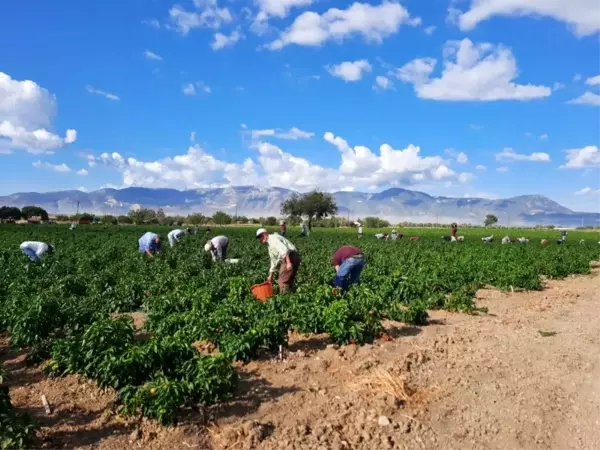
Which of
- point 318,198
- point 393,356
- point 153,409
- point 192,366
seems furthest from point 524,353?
point 318,198

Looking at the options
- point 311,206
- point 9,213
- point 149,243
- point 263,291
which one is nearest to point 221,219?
point 311,206

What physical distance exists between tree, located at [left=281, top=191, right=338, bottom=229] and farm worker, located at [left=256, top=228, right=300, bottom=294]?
92.9m

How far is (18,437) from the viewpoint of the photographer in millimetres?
4305

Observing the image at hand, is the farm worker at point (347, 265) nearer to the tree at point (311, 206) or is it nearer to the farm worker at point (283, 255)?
the farm worker at point (283, 255)

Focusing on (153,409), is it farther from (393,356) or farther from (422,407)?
(393,356)

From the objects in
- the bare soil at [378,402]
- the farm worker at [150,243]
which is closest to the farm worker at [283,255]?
the bare soil at [378,402]

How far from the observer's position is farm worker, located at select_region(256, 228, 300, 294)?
10.4 meters

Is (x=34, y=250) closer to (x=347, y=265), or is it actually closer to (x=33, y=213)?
(x=347, y=265)

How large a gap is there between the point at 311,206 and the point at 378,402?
9816 cm

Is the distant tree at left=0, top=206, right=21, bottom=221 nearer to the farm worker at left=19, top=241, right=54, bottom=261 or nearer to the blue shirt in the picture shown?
the farm worker at left=19, top=241, right=54, bottom=261

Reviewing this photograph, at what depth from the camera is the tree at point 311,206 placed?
10438 centimetres

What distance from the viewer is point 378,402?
6098 mm

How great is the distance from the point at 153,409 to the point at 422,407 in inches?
124

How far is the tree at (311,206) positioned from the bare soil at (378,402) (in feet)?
314
